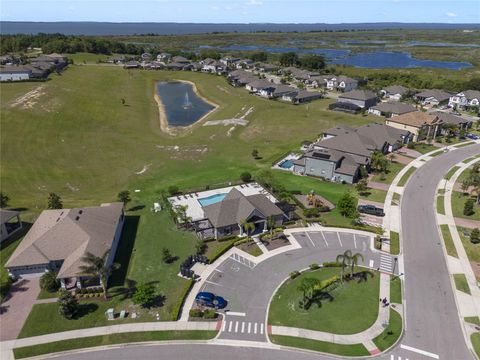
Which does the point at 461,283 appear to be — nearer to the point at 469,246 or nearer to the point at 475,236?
the point at 469,246

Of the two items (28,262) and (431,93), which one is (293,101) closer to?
(431,93)

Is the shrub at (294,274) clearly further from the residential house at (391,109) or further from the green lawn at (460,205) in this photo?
the residential house at (391,109)

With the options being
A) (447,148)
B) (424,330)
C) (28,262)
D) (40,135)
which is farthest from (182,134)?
(424,330)

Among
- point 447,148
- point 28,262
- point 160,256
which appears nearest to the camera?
point 28,262

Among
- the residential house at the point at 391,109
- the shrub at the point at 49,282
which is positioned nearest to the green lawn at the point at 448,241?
the shrub at the point at 49,282

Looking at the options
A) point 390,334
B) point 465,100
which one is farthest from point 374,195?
point 465,100

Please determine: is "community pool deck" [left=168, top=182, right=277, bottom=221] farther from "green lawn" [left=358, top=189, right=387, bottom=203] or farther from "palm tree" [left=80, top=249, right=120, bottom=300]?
"palm tree" [left=80, top=249, right=120, bottom=300]
